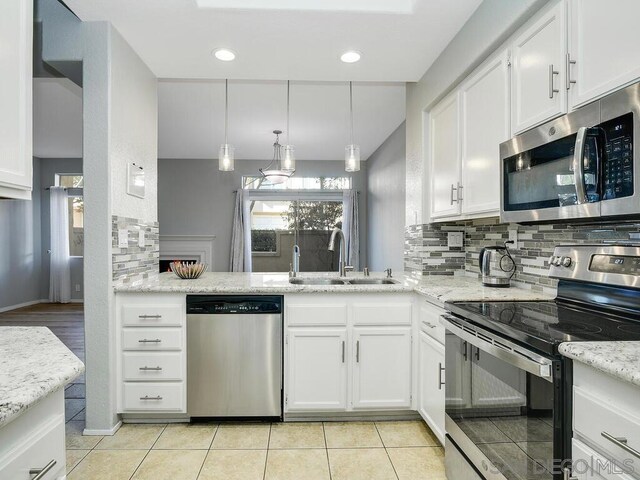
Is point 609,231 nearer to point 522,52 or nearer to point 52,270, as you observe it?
point 522,52

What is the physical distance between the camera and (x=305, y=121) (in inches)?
189

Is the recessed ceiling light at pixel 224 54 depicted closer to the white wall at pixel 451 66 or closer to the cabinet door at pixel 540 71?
the white wall at pixel 451 66

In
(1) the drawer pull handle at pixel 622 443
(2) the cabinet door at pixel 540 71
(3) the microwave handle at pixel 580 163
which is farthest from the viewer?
(2) the cabinet door at pixel 540 71

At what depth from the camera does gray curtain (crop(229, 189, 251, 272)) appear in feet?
23.5

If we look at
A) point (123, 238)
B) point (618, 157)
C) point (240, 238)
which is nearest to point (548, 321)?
point (618, 157)

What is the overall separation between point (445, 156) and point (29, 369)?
98.8 inches

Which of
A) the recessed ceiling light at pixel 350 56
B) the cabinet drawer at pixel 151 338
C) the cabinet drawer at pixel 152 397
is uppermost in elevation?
the recessed ceiling light at pixel 350 56

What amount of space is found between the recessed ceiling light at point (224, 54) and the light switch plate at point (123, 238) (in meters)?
1.31

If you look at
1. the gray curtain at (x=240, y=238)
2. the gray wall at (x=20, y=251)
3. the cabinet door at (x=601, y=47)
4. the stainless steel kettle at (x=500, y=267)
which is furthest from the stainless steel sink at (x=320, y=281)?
the gray wall at (x=20, y=251)

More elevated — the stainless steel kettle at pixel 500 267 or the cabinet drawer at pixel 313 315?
the stainless steel kettle at pixel 500 267

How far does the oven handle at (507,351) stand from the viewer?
1180mm

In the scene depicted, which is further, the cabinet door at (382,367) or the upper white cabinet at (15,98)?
the cabinet door at (382,367)

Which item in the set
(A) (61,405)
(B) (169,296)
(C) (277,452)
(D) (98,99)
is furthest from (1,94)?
(C) (277,452)

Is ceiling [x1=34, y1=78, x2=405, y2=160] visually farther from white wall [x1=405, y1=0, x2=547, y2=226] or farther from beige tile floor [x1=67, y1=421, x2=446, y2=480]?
beige tile floor [x1=67, y1=421, x2=446, y2=480]
